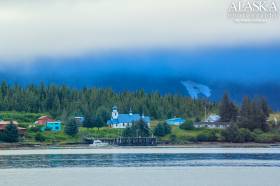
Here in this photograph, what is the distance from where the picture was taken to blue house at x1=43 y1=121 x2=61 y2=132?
153 meters

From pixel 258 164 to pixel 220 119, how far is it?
8163cm

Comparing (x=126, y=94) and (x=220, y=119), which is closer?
(x=220, y=119)

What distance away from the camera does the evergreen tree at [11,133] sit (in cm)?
14038

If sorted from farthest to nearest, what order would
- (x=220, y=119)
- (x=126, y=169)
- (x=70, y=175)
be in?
1. (x=220, y=119)
2. (x=126, y=169)
3. (x=70, y=175)

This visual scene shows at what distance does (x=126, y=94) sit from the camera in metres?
196

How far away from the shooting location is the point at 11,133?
461ft

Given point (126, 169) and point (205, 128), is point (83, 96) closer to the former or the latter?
point (205, 128)

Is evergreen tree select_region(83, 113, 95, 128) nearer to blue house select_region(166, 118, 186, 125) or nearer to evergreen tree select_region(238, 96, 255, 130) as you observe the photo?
blue house select_region(166, 118, 186, 125)

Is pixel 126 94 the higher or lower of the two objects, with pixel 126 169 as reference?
higher

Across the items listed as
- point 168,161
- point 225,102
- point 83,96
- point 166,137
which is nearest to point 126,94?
point 83,96

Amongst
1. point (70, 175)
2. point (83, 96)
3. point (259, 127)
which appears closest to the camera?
point (70, 175)

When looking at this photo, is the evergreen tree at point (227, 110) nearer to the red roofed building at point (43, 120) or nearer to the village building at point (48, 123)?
the village building at point (48, 123)

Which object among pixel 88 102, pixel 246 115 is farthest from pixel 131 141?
pixel 88 102

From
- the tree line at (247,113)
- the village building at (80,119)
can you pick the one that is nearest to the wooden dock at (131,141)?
the village building at (80,119)
